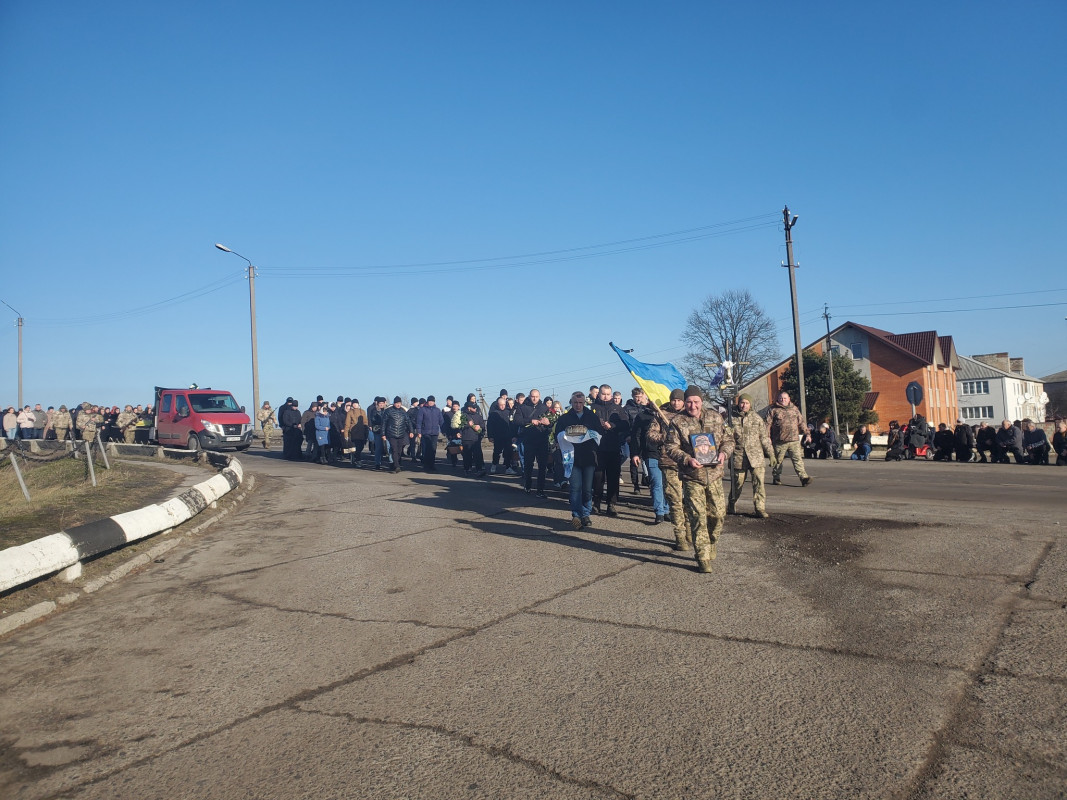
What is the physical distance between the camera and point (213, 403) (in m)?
26.1

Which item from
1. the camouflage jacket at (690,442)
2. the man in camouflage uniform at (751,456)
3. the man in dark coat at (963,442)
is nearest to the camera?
the camouflage jacket at (690,442)

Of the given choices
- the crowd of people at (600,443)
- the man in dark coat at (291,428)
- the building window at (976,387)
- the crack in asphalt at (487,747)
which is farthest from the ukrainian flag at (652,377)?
the building window at (976,387)

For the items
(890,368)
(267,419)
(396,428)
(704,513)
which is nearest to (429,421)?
(396,428)

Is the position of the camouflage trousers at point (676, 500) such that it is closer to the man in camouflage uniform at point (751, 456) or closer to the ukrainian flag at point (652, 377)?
the man in camouflage uniform at point (751, 456)

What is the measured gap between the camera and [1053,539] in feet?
27.8

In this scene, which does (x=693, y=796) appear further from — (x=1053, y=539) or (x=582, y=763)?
(x=1053, y=539)

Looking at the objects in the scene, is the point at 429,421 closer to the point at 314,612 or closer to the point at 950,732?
the point at 314,612

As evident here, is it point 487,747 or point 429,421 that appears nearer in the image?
point 487,747

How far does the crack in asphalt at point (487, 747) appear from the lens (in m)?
3.54

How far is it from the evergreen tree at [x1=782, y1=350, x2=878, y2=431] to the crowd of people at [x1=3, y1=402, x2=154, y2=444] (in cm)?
3915

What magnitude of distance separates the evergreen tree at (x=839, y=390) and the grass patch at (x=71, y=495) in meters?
44.7

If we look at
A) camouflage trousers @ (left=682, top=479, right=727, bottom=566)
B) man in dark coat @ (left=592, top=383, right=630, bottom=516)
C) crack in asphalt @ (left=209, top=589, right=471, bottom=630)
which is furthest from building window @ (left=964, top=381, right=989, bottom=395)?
crack in asphalt @ (left=209, top=589, right=471, bottom=630)

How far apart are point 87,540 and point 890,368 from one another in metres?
63.6

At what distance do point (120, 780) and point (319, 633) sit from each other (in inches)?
89.8
